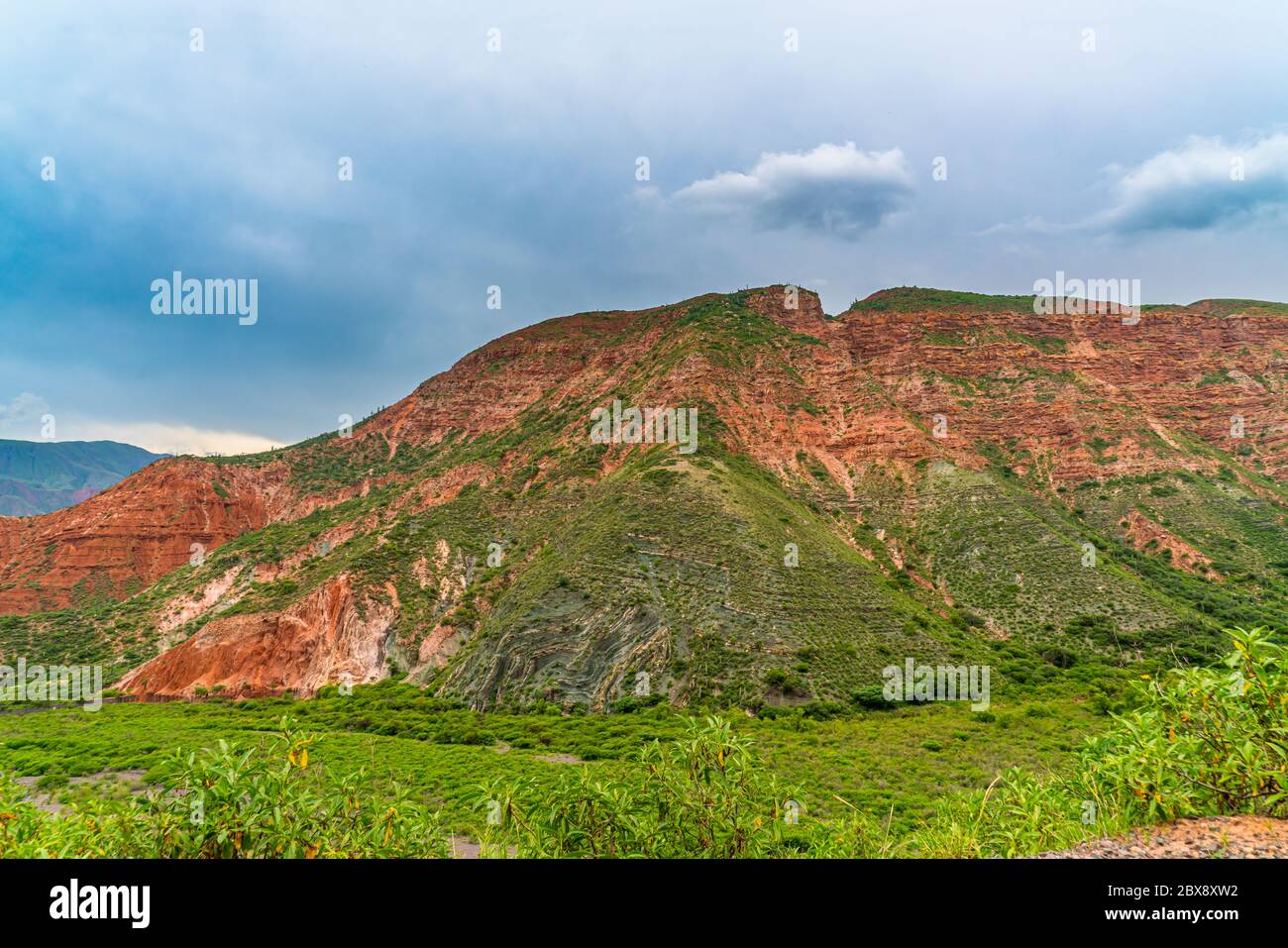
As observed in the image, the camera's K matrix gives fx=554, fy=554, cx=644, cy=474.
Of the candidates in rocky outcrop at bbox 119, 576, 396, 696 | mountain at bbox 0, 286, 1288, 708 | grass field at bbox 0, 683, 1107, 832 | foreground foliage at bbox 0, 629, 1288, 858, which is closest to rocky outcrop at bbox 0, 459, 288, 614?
mountain at bbox 0, 286, 1288, 708

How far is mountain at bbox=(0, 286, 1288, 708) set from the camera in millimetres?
37531

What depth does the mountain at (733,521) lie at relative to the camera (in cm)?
3753

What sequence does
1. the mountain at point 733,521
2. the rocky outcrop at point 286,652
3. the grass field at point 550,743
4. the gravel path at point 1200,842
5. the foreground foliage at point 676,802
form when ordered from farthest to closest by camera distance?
the rocky outcrop at point 286,652, the mountain at point 733,521, the grass field at point 550,743, the foreground foliage at point 676,802, the gravel path at point 1200,842

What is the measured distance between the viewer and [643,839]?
5254 millimetres

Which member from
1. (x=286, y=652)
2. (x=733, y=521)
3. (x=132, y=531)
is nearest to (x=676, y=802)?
(x=733, y=521)

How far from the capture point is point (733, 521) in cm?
4425

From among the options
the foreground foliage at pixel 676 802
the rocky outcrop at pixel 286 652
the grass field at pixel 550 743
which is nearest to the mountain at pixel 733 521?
the rocky outcrop at pixel 286 652

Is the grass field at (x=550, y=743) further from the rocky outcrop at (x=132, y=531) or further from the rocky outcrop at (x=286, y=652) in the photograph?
the rocky outcrop at (x=132, y=531)

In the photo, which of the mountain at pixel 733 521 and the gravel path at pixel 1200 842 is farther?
the mountain at pixel 733 521

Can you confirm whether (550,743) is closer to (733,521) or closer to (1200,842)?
(733,521)

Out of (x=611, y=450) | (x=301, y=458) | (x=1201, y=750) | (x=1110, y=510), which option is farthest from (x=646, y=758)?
(x=301, y=458)

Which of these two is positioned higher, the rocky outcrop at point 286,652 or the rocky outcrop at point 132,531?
the rocky outcrop at point 132,531
